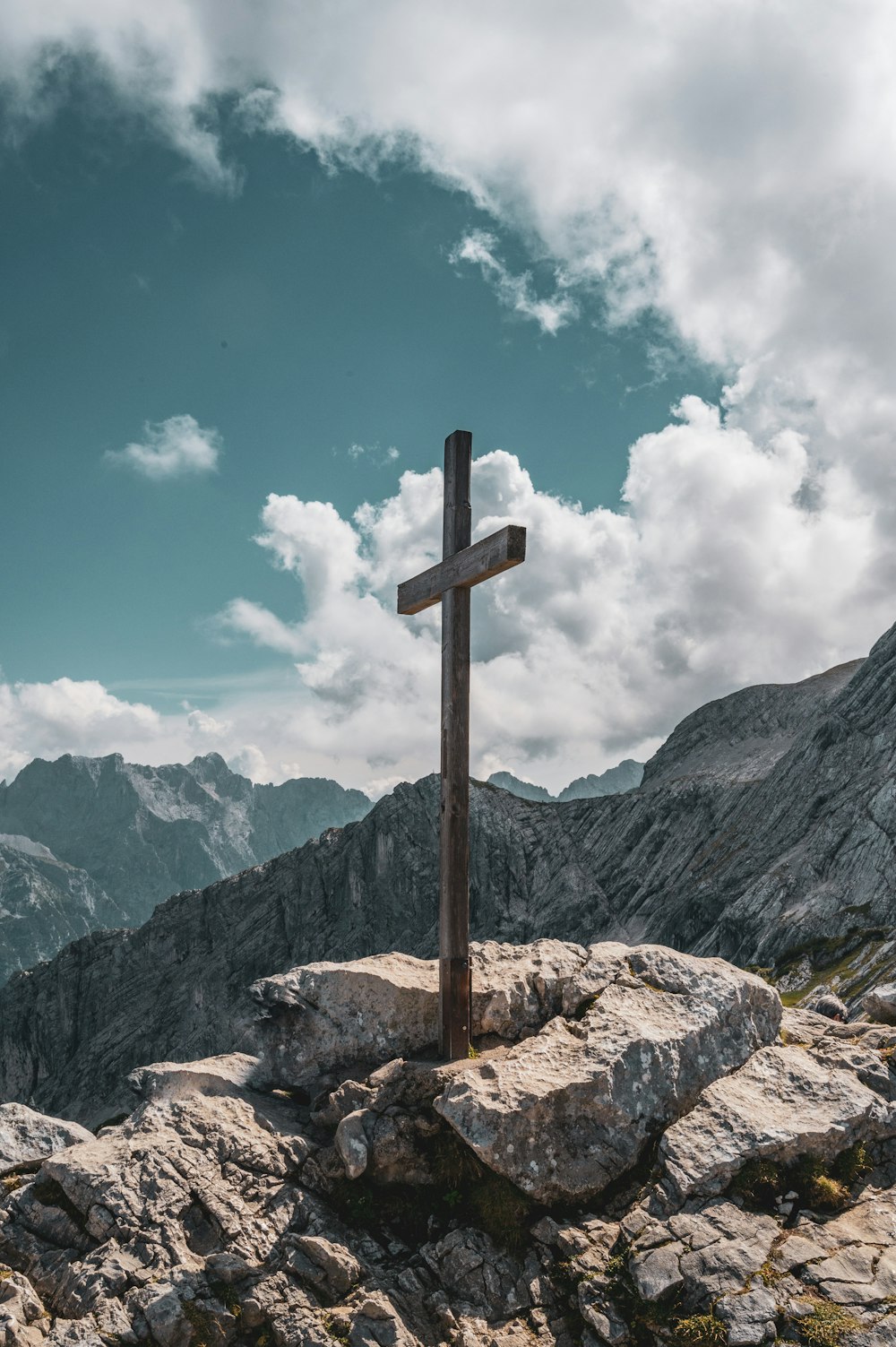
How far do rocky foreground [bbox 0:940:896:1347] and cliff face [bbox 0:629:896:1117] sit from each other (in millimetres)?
99439

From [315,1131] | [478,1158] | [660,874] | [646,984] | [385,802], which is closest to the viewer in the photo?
[478,1158]

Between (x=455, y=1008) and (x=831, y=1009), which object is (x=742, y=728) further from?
(x=455, y=1008)

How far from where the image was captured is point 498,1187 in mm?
10359

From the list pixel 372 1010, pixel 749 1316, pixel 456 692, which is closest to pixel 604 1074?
pixel 749 1316

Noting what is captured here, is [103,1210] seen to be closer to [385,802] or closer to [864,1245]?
[864,1245]

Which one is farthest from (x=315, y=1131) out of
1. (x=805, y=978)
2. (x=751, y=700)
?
(x=751, y=700)

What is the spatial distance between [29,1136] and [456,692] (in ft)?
27.8

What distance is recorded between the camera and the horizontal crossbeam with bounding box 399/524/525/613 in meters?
12.4

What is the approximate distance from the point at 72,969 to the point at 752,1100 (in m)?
199

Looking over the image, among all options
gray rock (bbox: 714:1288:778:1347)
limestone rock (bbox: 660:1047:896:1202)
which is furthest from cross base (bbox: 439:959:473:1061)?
gray rock (bbox: 714:1288:778:1347)

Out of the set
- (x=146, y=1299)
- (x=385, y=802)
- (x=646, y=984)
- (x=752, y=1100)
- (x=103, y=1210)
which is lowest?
(x=146, y=1299)

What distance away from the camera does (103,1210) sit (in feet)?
32.3

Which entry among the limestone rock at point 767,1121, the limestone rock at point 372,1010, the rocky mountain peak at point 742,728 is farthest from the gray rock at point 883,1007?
the rocky mountain peak at point 742,728

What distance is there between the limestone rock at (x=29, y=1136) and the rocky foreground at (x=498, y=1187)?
40mm
